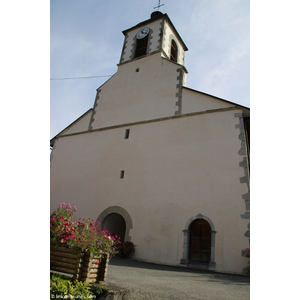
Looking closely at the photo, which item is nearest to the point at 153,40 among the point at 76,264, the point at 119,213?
the point at 119,213

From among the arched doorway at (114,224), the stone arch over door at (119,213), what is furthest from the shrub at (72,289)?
the arched doorway at (114,224)

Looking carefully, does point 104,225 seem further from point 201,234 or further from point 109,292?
point 109,292

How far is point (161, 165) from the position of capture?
9.26m

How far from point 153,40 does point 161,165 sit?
7.72 meters

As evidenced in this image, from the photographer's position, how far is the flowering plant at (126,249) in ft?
27.3

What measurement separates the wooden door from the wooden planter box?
17.6 ft

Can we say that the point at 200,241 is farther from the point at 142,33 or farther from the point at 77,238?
the point at 142,33

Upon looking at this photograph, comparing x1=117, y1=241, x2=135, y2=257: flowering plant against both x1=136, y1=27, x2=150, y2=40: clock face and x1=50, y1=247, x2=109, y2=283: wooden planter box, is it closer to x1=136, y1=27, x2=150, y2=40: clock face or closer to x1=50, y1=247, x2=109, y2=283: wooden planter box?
x1=50, y1=247, x2=109, y2=283: wooden planter box

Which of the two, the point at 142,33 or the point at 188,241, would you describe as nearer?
the point at 188,241

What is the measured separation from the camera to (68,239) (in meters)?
3.02

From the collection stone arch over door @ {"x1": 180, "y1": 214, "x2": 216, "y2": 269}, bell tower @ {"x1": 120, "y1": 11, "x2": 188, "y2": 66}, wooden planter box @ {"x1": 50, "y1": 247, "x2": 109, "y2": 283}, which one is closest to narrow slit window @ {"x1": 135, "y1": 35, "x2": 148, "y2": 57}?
bell tower @ {"x1": 120, "y1": 11, "x2": 188, "y2": 66}

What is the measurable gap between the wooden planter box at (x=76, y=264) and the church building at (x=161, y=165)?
5.24 m

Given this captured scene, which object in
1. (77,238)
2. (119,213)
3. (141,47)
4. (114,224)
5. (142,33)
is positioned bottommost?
(114,224)
